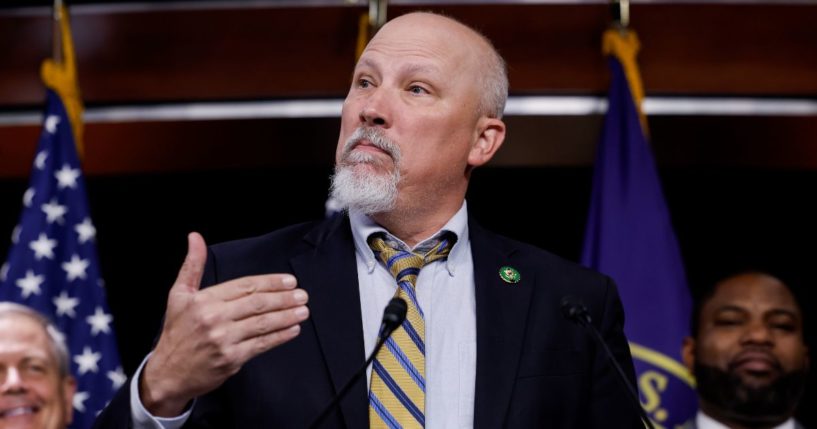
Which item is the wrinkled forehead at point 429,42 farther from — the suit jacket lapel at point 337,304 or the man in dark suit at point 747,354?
the man in dark suit at point 747,354

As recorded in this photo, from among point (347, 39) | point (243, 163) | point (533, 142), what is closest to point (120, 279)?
point (243, 163)

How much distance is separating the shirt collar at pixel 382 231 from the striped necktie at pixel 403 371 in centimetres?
7

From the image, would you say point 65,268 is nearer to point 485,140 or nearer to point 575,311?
point 485,140

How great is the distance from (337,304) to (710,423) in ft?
5.63

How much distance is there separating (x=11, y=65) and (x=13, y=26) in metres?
0.13

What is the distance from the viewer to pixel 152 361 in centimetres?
159

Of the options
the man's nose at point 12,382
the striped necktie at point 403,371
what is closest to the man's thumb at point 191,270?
the striped necktie at point 403,371

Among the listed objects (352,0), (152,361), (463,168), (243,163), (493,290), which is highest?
(352,0)

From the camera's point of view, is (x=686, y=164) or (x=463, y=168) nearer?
(x=463, y=168)

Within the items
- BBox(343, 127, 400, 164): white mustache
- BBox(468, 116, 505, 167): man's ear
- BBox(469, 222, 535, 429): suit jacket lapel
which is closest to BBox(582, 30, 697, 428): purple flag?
BBox(468, 116, 505, 167): man's ear

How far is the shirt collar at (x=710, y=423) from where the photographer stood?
3.16 m

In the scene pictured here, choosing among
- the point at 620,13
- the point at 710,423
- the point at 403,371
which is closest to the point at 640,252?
the point at 710,423

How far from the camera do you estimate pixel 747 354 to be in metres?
3.23

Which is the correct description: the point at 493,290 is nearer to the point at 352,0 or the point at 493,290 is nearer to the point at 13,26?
Answer: the point at 352,0
